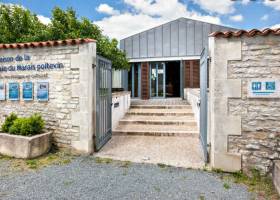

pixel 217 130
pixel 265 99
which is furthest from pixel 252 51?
pixel 217 130

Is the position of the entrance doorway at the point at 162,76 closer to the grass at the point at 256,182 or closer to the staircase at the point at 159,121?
the staircase at the point at 159,121

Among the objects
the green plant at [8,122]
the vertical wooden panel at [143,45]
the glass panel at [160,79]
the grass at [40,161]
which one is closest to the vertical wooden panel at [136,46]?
the vertical wooden panel at [143,45]

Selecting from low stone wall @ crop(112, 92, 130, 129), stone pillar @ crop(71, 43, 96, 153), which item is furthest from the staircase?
stone pillar @ crop(71, 43, 96, 153)

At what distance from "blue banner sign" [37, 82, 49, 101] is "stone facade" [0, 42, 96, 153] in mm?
93

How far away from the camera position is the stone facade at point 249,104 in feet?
12.9

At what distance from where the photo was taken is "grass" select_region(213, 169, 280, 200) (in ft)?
11.1

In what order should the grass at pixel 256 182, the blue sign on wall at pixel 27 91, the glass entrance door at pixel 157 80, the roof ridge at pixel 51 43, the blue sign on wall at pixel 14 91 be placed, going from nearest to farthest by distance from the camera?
the grass at pixel 256 182 < the roof ridge at pixel 51 43 < the blue sign on wall at pixel 27 91 < the blue sign on wall at pixel 14 91 < the glass entrance door at pixel 157 80

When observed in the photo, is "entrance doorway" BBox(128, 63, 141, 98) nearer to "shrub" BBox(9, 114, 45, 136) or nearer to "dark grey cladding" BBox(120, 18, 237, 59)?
"dark grey cladding" BBox(120, 18, 237, 59)

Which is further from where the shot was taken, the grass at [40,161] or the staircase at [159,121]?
the staircase at [159,121]

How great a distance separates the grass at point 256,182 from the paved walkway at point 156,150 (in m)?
0.65

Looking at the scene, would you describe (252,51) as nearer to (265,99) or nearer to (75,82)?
(265,99)

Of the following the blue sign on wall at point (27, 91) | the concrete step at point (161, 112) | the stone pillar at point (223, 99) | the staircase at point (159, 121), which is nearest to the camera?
the stone pillar at point (223, 99)

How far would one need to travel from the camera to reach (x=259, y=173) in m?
3.99

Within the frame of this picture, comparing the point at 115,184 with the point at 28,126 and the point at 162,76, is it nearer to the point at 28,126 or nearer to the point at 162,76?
the point at 28,126
